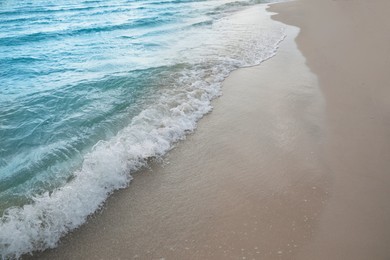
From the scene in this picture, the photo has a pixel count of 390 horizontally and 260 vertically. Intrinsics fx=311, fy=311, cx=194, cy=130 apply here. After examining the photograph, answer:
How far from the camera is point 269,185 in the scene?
5.42m

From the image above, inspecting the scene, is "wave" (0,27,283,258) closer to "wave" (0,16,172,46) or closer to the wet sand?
the wet sand

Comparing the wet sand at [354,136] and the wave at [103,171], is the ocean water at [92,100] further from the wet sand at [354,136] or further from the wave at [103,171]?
the wet sand at [354,136]

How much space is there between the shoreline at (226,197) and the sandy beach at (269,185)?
2 centimetres

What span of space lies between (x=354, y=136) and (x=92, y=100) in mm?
6830

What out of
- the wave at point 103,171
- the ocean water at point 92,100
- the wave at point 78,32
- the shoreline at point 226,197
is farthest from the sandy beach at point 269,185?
the wave at point 78,32

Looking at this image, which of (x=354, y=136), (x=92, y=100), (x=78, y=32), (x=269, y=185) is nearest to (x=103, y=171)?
(x=269, y=185)

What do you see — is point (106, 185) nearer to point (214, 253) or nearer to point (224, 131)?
point (214, 253)

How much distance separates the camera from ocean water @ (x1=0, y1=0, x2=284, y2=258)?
16.9 feet

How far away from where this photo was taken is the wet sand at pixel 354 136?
172 inches

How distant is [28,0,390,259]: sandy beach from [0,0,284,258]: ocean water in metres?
0.44

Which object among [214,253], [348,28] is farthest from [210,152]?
[348,28]

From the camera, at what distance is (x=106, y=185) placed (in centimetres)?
546

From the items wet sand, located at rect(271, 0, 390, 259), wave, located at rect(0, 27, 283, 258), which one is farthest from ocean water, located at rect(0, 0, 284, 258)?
wet sand, located at rect(271, 0, 390, 259)

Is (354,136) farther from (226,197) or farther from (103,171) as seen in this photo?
(103,171)
